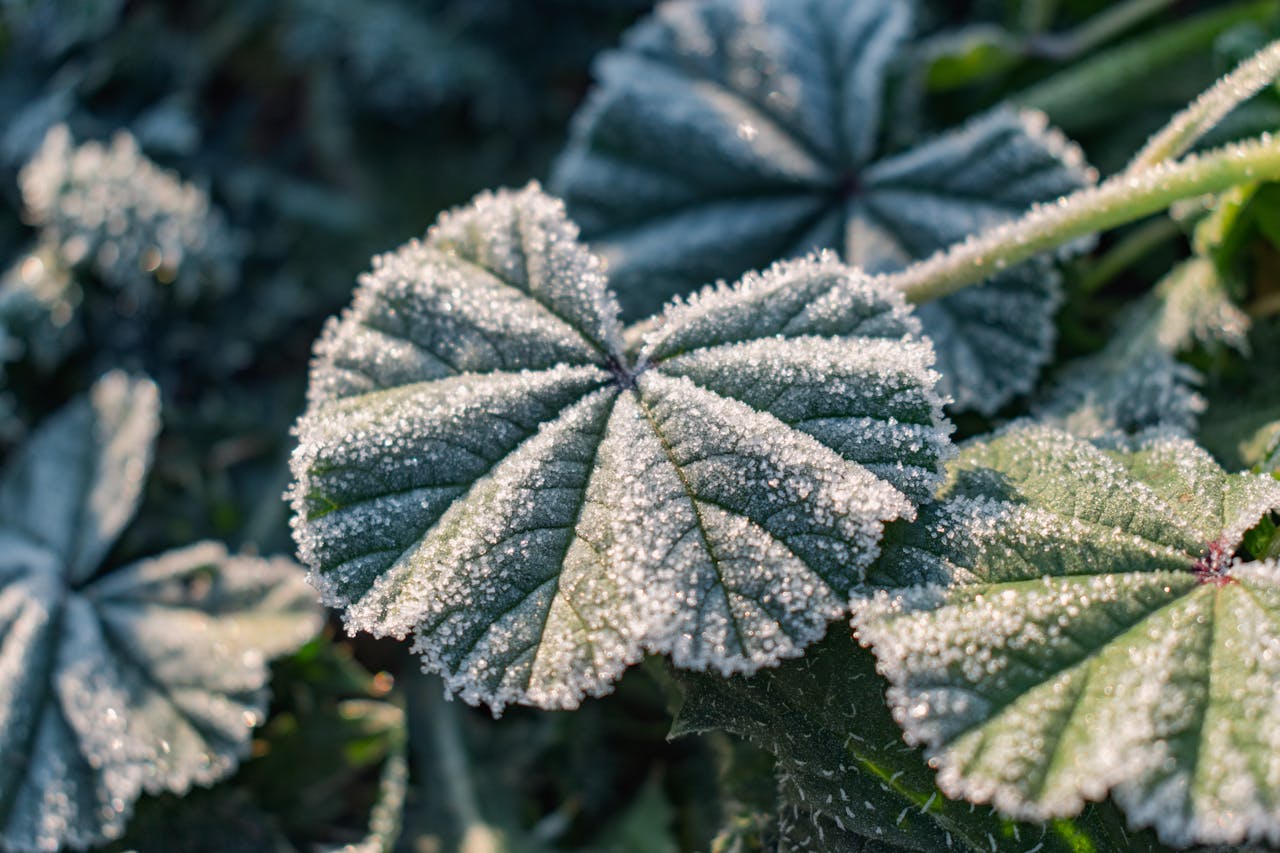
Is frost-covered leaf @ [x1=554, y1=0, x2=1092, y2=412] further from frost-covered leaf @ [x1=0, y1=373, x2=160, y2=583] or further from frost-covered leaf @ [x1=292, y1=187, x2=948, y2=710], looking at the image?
frost-covered leaf @ [x1=0, y1=373, x2=160, y2=583]

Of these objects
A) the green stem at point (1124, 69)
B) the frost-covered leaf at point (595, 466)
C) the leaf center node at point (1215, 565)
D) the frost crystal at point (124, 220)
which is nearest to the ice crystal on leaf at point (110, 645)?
the frost crystal at point (124, 220)

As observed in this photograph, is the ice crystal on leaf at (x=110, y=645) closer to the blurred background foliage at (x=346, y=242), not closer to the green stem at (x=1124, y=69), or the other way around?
→ the blurred background foliage at (x=346, y=242)

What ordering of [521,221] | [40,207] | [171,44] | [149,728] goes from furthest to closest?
1. [171,44]
2. [40,207]
3. [149,728]
4. [521,221]

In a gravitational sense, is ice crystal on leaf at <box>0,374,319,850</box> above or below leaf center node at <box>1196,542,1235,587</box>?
above

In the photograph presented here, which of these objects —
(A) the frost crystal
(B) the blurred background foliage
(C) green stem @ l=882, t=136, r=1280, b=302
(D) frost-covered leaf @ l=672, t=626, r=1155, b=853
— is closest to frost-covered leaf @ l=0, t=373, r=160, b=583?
(B) the blurred background foliage

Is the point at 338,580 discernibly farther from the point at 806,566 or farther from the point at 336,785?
the point at 336,785

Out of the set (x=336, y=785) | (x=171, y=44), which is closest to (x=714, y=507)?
(x=336, y=785)

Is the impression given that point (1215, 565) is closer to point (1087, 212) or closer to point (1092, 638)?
point (1092, 638)
